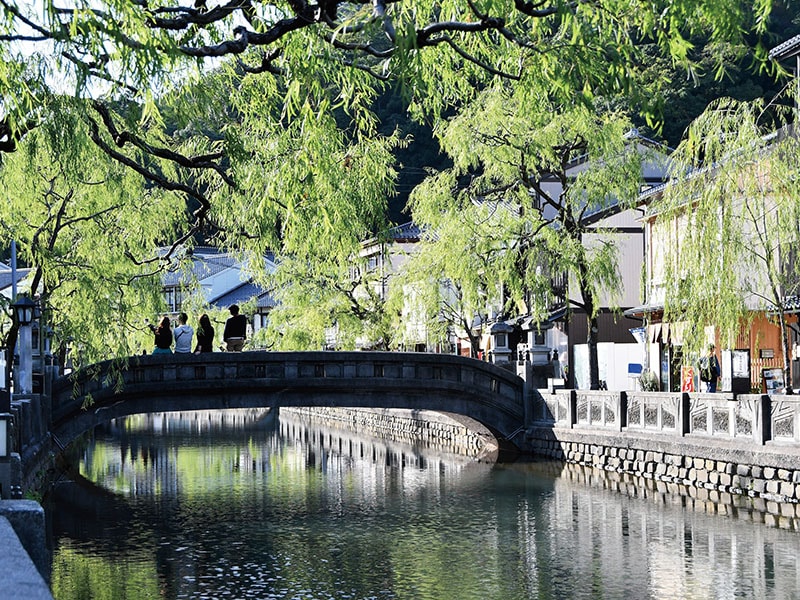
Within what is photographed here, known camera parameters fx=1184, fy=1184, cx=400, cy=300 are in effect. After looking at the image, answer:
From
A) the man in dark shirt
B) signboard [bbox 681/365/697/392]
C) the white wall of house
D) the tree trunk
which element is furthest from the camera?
the white wall of house

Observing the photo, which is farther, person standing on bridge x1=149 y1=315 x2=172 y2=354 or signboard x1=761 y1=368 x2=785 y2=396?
signboard x1=761 y1=368 x2=785 y2=396

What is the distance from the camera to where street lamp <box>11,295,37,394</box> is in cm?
1892

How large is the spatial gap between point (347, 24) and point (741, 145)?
15.1 metres

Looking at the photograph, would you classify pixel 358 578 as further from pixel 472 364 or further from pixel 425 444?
pixel 425 444

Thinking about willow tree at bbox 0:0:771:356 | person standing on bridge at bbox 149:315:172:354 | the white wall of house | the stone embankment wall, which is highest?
willow tree at bbox 0:0:771:356

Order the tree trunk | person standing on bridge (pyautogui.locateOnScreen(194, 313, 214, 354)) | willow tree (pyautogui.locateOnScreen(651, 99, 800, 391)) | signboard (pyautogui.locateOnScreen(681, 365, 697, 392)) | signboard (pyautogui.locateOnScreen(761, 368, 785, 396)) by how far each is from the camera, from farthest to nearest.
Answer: signboard (pyautogui.locateOnScreen(681, 365, 697, 392)), signboard (pyautogui.locateOnScreen(761, 368, 785, 396)), person standing on bridge (pyautogui.locateOnScreen(194, 313, 214, 354)), willow tree (pyautogui.locateOnScreen(651, 99, 800, 391)), the tree trunk

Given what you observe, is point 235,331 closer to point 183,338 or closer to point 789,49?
point 183,338

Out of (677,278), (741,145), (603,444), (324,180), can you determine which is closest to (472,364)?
(603,444)

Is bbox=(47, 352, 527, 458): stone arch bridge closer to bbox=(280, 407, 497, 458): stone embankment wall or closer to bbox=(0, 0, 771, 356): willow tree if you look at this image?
bbox=(280, 407, 497, 458): stone embankment wall

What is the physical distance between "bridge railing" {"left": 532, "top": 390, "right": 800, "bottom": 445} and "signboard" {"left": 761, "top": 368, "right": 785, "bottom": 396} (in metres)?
3.95

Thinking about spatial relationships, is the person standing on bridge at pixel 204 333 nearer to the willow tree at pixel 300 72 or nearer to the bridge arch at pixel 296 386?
the bridge arch at pixel 296 386

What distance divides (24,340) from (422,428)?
20645mm

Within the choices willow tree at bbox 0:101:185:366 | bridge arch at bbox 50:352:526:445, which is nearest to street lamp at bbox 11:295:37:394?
willow tree at bbox 0:101:185:366

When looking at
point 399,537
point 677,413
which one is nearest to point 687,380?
point 677,413
